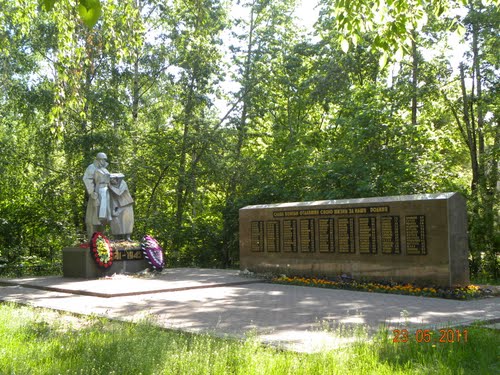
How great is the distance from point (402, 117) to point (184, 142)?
8748 millimetres

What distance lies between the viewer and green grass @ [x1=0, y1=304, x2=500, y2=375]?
4.75 m

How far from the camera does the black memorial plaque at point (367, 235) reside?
12.7 metres

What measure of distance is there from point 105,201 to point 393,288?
852 cm

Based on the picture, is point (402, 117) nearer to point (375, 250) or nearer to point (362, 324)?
point (375, 250)

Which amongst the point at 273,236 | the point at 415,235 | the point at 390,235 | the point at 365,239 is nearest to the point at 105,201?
the point at 273,236

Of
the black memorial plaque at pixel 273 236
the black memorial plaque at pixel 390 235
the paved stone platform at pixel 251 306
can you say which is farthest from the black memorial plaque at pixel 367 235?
the black memorial plaque at pixel 273 236

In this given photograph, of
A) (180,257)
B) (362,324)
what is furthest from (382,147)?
(362,324)

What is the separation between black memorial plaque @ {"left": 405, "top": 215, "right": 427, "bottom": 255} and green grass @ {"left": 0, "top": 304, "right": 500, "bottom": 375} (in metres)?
5.48

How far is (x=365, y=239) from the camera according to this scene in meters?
12.9

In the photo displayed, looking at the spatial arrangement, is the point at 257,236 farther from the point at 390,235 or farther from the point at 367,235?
the point at 390,235

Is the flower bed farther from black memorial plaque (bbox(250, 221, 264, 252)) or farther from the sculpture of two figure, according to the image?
the sculpture of two figure

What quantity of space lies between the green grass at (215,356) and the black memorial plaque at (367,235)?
6371 mm

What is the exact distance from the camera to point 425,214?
11.7 m
